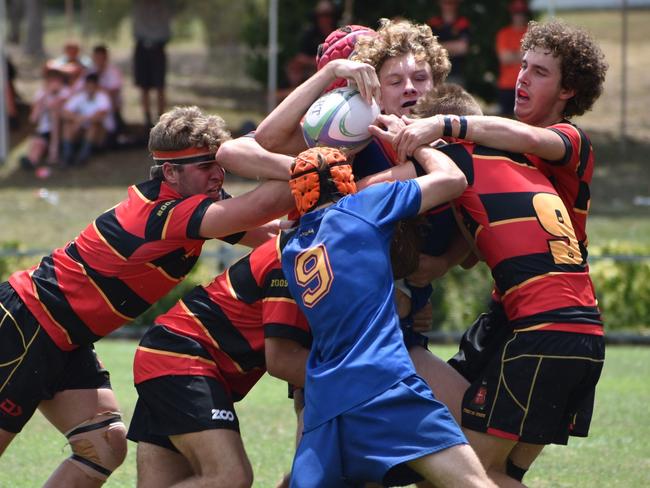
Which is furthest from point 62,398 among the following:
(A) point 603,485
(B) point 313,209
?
(A) point 603,485

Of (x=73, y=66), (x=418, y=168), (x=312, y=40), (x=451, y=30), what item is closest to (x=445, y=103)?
(x=418, y=168)

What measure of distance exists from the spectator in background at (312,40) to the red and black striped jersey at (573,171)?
1289cm

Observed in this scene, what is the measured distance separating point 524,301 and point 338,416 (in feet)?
3.13

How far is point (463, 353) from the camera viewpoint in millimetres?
5316

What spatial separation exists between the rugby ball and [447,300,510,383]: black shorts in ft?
3.29

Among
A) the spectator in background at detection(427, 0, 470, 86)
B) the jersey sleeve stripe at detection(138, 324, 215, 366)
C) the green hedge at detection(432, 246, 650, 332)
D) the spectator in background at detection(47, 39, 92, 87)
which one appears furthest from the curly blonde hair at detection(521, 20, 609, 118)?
the spectator in background at detection(47, 39, 92, 87)

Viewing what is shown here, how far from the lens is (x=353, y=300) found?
14.4ft

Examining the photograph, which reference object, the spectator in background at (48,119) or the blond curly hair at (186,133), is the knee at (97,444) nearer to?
the blond curly hair at (186,133)

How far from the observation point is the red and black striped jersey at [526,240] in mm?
4746

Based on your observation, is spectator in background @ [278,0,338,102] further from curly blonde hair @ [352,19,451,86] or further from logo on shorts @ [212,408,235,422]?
logo on shorts @ [212,408,235,422]

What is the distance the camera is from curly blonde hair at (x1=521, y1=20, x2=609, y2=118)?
503cm

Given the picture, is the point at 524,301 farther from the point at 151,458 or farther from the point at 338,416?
the point at 151,458

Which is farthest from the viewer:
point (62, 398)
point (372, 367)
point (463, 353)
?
point (62, 398)

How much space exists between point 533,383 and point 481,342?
1.83 feet
